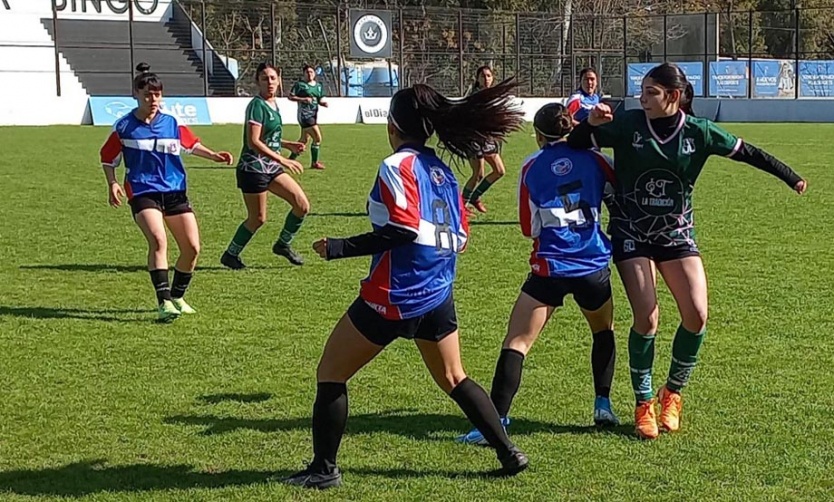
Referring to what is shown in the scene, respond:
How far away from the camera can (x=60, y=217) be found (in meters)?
13.8

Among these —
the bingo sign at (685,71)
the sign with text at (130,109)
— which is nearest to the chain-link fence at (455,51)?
the bingo sign at (685,71)

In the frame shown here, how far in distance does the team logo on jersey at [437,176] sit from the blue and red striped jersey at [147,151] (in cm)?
415

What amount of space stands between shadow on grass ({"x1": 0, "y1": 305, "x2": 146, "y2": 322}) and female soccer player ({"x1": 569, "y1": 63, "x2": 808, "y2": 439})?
432cm

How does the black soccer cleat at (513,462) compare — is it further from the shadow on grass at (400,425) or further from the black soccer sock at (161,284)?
the black soccer sock at (161,284)

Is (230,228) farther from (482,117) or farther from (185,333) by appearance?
(482,117)

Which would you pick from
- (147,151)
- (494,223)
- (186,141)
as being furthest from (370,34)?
(147,151)

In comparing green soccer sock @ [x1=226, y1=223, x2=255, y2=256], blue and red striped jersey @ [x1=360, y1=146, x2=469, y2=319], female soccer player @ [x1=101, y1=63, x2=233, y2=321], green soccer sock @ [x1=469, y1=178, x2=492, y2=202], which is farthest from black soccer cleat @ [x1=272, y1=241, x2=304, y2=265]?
blue and red striped jersey @ [x1=360, y1=146, x2=469, y2=319]

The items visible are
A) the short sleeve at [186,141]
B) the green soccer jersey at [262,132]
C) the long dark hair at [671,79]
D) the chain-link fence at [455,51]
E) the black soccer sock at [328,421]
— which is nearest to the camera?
the black soccer sock at [328,421]

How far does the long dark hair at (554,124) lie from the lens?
5.04 metres

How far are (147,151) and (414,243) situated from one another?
4.25 metres

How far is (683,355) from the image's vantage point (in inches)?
206

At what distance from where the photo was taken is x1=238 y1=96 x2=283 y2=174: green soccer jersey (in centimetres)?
996

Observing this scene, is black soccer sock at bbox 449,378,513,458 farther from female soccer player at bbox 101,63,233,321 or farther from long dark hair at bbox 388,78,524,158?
female soccer player at bbox 101,63,233,321

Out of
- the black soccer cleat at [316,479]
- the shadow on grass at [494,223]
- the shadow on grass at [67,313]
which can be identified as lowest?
the shadow on grass at [494,223]
